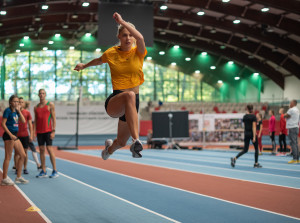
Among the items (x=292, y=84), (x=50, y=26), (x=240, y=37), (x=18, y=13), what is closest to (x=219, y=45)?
(x=240, y=37)

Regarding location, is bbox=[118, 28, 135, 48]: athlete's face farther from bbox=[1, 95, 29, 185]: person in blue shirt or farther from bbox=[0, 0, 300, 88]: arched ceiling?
bbox=[0, 0, 300, 88]: arched ceiling

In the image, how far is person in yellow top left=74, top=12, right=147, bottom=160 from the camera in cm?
484

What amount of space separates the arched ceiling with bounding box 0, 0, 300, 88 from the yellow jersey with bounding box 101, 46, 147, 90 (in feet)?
66.1

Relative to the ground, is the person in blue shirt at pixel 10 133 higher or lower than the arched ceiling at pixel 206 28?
lower

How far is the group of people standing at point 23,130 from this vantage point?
9.04m

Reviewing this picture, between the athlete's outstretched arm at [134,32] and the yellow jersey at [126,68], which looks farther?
the yellow jersey at [126,68]

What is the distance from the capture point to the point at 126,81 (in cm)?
515

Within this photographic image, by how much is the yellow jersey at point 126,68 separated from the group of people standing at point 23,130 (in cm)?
461

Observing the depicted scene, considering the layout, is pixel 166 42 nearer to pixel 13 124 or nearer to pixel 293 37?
pixel 293 37

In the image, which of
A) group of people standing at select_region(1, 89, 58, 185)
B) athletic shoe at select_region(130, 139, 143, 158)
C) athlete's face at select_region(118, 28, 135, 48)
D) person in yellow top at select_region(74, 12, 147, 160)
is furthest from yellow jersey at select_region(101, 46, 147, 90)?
group of people standing at select_region(1, 89, 58, 185)

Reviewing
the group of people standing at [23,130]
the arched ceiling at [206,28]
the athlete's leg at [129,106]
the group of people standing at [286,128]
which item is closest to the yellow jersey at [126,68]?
the athlete's leg at [129,106]

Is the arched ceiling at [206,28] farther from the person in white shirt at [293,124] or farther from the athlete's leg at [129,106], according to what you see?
the athlete's leg at [129,106]

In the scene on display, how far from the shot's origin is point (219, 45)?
36.8m

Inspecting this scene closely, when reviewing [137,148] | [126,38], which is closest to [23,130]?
[126,38]
